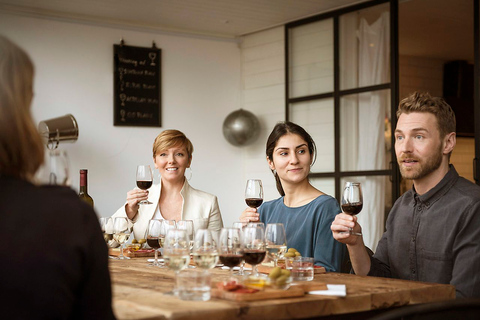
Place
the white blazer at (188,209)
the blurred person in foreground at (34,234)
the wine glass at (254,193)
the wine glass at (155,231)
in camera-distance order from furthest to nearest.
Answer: the white blazer at (188,209) < the wine glass at (254,193) < the wine glass at (155,231) < the blurred person in foreground at (34,234)

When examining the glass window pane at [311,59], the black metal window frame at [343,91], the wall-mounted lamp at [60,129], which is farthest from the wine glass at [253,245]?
→ the glass window pane at [311,59]

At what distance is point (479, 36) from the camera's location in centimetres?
519

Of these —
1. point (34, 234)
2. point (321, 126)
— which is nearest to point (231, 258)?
point (34, 234)

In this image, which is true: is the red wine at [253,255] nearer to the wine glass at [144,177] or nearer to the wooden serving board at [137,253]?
the wooden serving board at [137,253]

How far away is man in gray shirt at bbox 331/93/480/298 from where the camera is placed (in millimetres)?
2373

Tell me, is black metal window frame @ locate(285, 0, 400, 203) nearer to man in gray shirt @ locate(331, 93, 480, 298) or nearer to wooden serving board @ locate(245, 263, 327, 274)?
man in gray shirt @ locate(331, 93, 480, 298)

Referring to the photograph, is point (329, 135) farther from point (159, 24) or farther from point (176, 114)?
point (159, 24)

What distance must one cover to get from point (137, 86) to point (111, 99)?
319 mm

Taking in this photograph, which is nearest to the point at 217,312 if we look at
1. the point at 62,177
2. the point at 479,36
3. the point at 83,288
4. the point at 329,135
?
the point at 83,288

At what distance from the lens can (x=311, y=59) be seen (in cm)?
662

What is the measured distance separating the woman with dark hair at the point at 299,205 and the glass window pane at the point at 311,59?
3.18 m

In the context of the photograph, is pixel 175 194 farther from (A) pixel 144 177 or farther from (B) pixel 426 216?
(B) pixel 426 216

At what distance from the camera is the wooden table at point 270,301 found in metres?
1.59

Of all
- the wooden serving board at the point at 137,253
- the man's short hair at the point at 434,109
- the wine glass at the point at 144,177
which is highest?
the man's short hair at the point at 434,109
